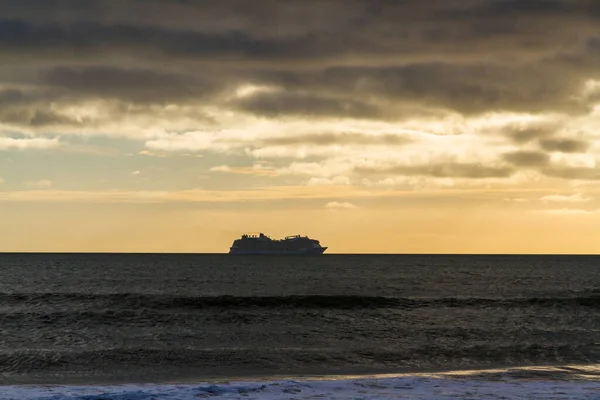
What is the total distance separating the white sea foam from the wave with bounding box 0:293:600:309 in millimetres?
30455

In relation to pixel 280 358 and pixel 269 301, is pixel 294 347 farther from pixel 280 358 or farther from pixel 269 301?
pixel 269 301

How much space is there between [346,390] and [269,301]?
122 ft

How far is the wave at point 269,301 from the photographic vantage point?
179ft

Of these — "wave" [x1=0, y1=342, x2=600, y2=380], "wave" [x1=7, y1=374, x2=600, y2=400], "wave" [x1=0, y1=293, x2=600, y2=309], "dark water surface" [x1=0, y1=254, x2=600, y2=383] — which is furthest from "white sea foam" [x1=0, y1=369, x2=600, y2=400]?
"wave" [x1=0, y1=293, x2=600, y2=309]

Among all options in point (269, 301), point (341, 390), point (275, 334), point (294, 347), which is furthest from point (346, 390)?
point (269, 301)

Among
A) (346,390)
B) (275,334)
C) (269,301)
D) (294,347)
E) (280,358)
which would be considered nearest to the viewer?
(346,390)

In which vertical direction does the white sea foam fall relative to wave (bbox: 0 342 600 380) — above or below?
above

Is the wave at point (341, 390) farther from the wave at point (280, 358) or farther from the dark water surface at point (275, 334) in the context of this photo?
the wave at point (280, 358)

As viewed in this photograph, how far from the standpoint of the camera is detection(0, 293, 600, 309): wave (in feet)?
179

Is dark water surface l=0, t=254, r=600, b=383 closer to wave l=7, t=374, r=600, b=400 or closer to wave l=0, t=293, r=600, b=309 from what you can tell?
wave l=0, t=293, r=600, b=309

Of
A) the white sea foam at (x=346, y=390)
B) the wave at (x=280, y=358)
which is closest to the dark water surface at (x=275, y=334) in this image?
the wave at (x=280, y=358)

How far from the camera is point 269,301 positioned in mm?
57781

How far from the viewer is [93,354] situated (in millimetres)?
30938

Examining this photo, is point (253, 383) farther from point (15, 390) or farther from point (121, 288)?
point (121, 288)
